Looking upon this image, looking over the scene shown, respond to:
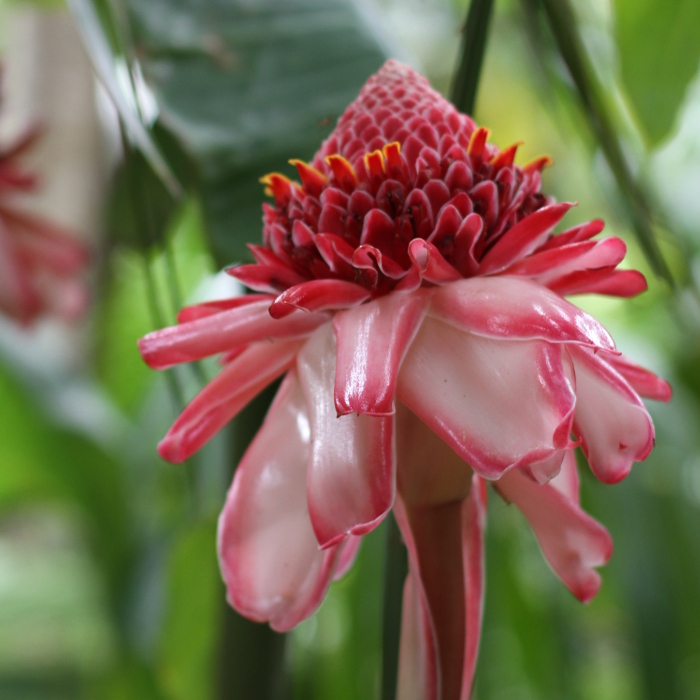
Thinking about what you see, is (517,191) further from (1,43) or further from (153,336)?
(1,43)

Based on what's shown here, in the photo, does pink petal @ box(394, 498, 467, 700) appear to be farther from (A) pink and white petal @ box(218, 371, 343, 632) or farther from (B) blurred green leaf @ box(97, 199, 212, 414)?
(B) blurred green leaf @ box(97, 199, 212, 414)

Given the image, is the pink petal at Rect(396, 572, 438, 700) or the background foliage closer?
the pink petal at Rect(396, 572, 438, 700)

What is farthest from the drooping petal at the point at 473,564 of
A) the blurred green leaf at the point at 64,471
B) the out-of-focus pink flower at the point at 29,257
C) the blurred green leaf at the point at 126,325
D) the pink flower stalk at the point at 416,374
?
the blurred green leaf at the point at 126,325

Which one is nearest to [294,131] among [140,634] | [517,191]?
[517,191]

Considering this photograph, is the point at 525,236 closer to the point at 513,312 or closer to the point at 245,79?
the point at 513,312

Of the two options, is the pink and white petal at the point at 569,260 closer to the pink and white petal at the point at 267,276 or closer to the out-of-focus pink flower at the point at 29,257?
the pink and white petal at the point at 267,276

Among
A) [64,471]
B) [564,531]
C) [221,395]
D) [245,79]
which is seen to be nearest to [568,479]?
[564,531]

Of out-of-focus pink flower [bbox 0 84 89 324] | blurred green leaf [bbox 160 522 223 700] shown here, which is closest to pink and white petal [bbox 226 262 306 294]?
blurred green leaf [bbox 160 522 223 700]
